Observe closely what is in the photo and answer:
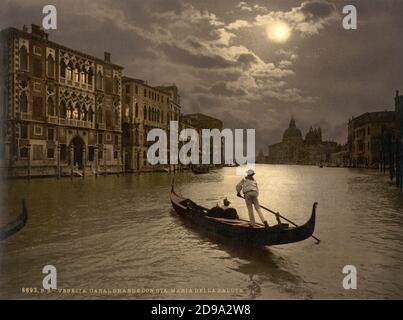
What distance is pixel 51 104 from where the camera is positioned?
17.0 metres

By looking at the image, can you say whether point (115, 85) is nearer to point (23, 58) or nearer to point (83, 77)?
point (83, 77)

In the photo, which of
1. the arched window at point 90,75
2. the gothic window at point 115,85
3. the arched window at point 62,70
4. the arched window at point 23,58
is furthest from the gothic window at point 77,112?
the gothic window at point 115,85

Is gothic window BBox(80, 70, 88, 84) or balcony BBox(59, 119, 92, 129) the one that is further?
balcony BBox(59, 119, 92, 129)

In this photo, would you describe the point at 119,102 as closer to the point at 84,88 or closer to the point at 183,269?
the point at 84,88

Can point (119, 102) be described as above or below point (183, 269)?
above

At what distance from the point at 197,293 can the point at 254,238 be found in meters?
1.78

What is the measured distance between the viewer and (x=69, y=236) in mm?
7238

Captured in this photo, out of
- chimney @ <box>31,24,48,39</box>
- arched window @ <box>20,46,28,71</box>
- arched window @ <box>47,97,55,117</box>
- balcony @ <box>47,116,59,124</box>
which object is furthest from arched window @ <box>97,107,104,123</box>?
chimney @ <box>31,24,48,39</box>

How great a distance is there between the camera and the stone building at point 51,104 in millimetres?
15336

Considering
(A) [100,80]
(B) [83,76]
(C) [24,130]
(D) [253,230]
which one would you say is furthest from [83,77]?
(D) [253,230]

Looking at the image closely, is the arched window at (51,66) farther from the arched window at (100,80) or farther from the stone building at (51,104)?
the arched window at (100,80)

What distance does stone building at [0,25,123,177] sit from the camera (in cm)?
1534

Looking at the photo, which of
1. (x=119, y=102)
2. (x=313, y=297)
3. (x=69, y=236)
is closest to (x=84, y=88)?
(x=119, y=102)

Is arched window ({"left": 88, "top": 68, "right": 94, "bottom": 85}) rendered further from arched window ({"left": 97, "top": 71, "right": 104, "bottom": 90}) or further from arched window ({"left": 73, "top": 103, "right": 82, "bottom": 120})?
arched window ({"left": 73, "top": 103, "right": 82, "bottom": 120})
